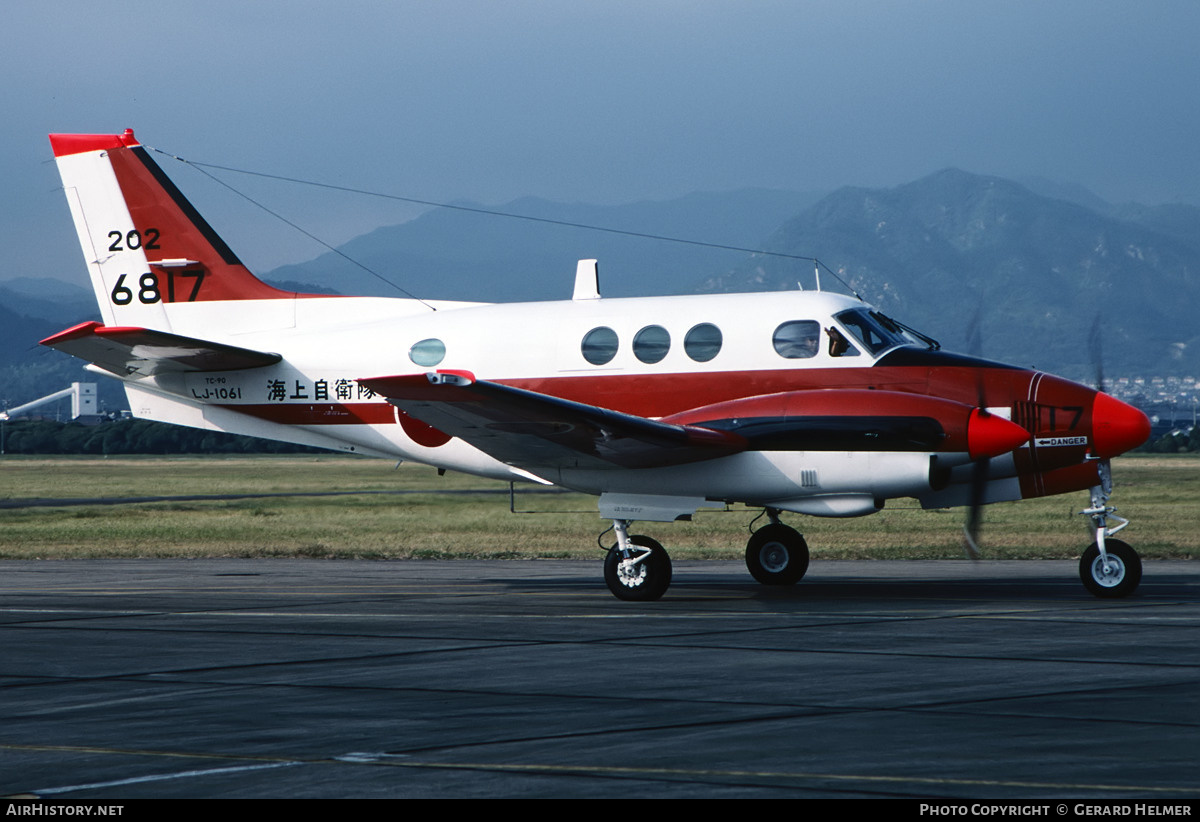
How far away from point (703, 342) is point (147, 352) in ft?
24.9

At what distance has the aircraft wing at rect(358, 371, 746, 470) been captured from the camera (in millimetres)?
14562

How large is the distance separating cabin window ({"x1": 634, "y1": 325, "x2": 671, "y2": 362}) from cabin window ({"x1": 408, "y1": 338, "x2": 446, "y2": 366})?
2865 millimetres

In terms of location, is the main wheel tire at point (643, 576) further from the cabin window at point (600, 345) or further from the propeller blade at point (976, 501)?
the propeller blade at point (976, 501)

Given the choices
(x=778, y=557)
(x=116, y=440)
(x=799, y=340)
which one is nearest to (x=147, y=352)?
A: (x=799, y=340)

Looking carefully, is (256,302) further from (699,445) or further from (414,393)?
(699,445)

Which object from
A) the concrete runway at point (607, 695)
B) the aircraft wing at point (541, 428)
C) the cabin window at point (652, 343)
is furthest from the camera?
the cabin window at point (652, 343)

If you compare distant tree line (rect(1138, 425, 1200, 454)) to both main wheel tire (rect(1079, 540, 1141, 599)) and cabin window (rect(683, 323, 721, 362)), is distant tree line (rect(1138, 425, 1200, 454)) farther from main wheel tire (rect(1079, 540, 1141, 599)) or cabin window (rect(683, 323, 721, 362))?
cabin window (rect(683, 323, 721, 362))

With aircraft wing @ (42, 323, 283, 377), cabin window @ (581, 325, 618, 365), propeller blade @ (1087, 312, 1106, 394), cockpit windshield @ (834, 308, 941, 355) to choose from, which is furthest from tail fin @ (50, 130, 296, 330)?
propeller blade @ (1087, 312, 1106, 394)

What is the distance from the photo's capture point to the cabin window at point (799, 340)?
16.9 meters

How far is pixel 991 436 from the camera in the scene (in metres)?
15.1

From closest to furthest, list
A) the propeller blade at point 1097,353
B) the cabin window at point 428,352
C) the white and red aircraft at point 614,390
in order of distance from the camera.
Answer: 1. the white and red aircraft at point 614,390
2. the propeller blade at point 1097,353
3. the cabin window at point 428,352

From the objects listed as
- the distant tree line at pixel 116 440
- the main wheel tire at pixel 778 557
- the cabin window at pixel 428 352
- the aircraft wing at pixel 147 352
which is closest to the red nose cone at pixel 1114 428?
the main wheel tire at pixel 778 557

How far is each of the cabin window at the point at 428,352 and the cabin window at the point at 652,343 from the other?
9.40 feet
